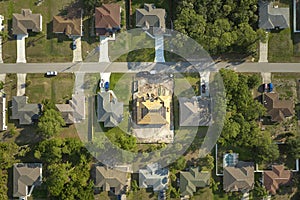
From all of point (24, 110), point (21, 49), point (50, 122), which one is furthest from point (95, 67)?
point (24, 110)

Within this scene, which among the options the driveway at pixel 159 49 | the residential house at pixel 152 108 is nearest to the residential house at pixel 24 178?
the residential house at pixel 152 108

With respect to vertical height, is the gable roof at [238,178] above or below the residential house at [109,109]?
below

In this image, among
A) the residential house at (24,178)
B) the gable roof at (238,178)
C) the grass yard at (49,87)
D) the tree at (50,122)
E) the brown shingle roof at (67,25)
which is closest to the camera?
the tree at (50,122)

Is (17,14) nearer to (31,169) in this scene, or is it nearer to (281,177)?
(31,169)

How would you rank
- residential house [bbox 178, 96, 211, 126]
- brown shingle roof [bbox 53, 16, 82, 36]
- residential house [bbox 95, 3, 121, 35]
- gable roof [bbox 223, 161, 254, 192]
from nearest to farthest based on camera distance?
gable roof [bbox 223, 161, 254, 192]
residential house [bbox 95, 3, 121, 35]
residential house [bbox 178, 96, 211, 126]
brown shingle roof [bbox 53, 16, 82, 36]

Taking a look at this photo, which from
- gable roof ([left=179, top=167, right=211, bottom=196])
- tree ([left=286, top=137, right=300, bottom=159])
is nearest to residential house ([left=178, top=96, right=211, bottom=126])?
gable roof ([left=179, top=167, right=211, bottom=196])

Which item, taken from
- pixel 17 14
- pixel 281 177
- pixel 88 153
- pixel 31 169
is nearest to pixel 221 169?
pixel 281 177

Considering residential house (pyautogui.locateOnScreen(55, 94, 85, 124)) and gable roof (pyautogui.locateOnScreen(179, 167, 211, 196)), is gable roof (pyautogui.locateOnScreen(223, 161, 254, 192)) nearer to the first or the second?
gable roof (pyautogui.locateOnScreen(179, 167, 211, 196))

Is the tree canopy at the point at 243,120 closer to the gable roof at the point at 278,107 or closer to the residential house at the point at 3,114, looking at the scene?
the gable roof at the point at 278,107
